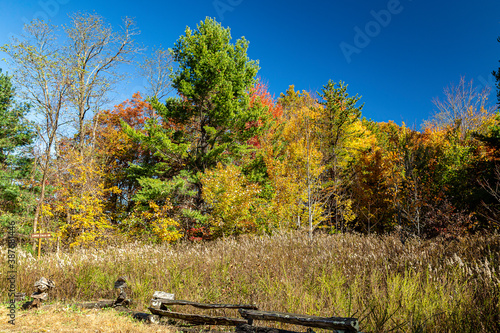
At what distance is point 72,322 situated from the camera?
440cm

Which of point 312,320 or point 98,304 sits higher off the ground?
point 312,320

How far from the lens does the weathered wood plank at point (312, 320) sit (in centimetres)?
268

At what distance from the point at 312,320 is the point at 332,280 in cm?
200

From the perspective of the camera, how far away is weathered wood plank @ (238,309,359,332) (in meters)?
2.68

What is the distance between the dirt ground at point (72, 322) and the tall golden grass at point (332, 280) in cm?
86

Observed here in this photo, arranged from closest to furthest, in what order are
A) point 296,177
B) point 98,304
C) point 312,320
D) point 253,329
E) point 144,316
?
point 312,320, point 253,329, point 144,316, point 98,304, point 296,177

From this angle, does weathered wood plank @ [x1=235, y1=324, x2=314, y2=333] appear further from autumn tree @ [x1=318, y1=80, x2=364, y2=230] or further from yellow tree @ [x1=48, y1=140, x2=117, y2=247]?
autumn tree @ [x1=318, y1=80, x2=364, y2=230]

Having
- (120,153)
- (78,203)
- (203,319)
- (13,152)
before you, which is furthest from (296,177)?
(13,152)

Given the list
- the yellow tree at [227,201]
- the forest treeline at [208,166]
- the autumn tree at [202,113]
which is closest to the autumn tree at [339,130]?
the forest treeline at [208,166]

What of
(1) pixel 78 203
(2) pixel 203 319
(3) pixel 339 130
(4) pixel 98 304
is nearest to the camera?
(2) pixel 203 319

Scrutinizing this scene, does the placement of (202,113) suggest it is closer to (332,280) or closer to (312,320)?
(332,280)

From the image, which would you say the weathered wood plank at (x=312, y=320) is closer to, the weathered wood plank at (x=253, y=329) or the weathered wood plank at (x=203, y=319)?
the weathered wood plank at (x=253, y=329)

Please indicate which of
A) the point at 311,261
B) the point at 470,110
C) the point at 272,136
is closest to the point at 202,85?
the point at 272,136

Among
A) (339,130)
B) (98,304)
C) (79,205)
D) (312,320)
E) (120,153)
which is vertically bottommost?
(98,304)
